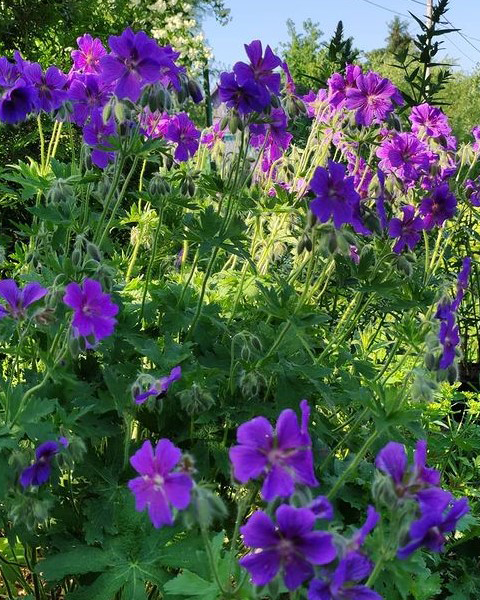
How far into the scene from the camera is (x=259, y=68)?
2.14 meters

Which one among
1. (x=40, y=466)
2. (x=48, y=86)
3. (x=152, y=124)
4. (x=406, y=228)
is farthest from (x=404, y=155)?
(x=40, y=466)

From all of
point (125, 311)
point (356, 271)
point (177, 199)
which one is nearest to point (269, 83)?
point (177, 199)

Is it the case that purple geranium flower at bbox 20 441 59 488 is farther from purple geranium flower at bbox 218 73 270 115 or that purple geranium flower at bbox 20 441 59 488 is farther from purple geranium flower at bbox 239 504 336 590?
purple geranium flower at bbox 218 73 270 115

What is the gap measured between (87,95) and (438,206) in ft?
3.92

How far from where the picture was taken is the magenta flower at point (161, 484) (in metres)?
1.10

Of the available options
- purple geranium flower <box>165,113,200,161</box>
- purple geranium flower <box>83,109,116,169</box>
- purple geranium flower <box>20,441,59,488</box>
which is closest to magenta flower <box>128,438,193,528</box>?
purple geranium flower <box>20,441,59,488</box>

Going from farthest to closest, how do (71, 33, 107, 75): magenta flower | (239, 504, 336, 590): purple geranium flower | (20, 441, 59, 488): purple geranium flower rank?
1. (71, 33, 107, 75): magenta flower
2. (20, 441, 59, 488): purple geranium flower
3. (239, 504, 336, 590): purple geranium flower

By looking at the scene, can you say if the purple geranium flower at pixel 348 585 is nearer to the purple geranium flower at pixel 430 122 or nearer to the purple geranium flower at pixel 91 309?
the purple geranium flower at pixel 91 309

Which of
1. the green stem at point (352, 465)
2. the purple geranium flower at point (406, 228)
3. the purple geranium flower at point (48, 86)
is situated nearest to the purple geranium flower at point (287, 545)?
the green stem at point (352, 465)

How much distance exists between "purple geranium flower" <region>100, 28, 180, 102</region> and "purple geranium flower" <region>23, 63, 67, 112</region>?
0.38 metres

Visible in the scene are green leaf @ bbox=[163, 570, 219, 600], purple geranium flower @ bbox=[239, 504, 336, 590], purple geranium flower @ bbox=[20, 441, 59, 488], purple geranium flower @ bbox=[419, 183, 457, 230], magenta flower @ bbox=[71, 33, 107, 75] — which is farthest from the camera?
magenta flower @ bbox=[71, 33, 107, 75]

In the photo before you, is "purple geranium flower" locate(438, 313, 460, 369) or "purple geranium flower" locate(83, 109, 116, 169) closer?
"purple geranium flower" locate(438, 313, 460, 369)

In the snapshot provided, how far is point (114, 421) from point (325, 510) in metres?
1.20

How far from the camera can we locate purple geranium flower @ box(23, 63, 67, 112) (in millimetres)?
2371
